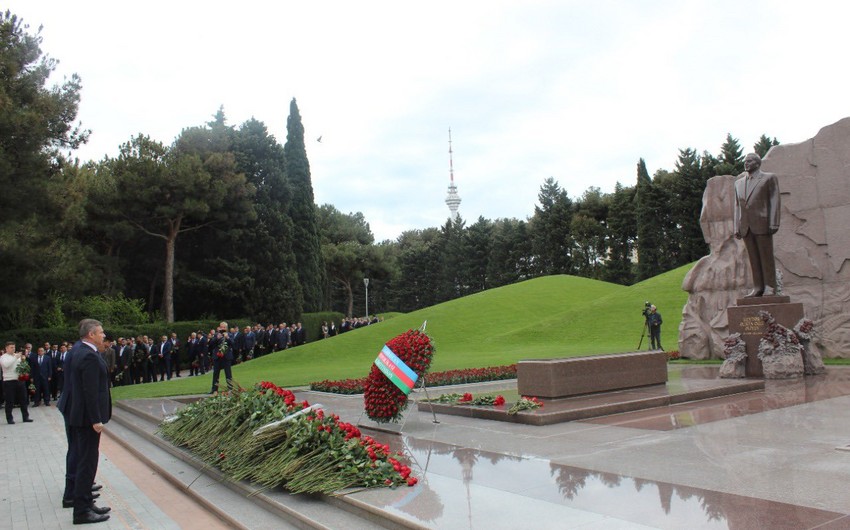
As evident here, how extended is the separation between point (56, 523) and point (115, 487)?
4.60ft

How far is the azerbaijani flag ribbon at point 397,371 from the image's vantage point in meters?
8.07

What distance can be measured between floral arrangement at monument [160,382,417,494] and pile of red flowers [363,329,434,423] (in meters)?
1.43

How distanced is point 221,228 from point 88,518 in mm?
33995

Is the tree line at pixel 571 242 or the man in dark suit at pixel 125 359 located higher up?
the tree line at pixel 571 242

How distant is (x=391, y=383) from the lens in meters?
8.50

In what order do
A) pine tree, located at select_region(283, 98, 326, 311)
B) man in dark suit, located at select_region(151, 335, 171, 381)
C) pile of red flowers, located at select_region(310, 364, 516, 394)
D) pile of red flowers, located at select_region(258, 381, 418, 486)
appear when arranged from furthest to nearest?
pine tree, located at select_region(283, 98, 326, 311) → man in dark suit, located at select_region(151, 335, 171, 381) → pile of red flowers, located at select_region(310, 364, 516, 394) → pile of red flowers, located at select_region(258, 381, 418, 486)

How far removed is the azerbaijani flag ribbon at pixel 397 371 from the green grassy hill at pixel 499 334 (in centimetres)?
1039

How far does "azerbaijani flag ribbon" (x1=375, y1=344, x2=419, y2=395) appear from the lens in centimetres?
807

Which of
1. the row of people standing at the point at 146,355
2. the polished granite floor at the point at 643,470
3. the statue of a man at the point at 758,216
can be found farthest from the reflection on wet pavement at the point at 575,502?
the row of people standing at the point at 146,355

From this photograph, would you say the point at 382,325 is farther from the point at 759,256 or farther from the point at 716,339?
the point at 759,256

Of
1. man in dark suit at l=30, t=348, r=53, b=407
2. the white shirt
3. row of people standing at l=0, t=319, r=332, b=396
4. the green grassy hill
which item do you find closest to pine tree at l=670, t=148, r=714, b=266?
the green grassy hill

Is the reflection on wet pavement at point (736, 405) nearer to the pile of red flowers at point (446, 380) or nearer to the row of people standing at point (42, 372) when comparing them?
the pile of red flowers at point (446, 380)

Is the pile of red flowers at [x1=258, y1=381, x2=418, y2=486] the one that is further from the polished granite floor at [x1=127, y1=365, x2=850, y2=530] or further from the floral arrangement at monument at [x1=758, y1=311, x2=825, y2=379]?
the floral arrangement at monument at [x1=758, y1=311, x2=825, y2=379]

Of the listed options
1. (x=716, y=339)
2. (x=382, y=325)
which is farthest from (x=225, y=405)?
(x=382, y=325)
